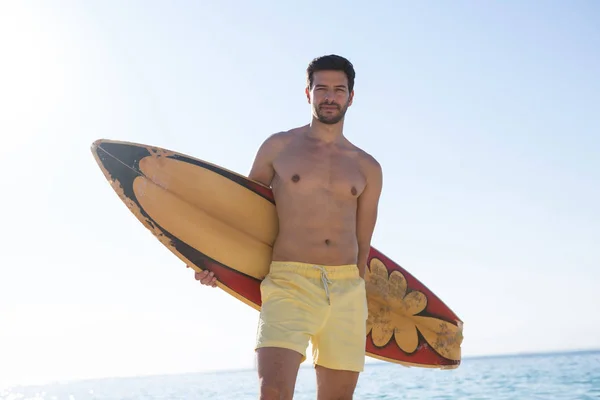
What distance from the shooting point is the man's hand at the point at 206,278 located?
439 centimetres

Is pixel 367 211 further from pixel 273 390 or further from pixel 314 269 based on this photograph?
pixel 273 390

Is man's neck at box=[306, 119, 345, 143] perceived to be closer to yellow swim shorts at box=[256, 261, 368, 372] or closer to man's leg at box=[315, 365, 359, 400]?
yellow swim shorts at box=[256, 261, 368, 372]

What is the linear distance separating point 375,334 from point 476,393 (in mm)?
12199

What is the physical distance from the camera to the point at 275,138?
4.24 m

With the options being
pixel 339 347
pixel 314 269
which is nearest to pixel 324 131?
pixel 314 269

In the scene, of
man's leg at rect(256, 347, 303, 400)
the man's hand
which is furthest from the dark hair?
man's leg at rect(256, 347, 303, 400)

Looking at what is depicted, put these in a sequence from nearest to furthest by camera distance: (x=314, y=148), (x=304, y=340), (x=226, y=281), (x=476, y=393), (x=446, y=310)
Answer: (x=304, y=340), (x=314, y=148), (x=226, y=281), (x=446, y=310), (x=476, y=393)

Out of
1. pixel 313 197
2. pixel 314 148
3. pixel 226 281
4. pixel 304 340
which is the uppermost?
pixel 314 148

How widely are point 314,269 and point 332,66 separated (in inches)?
43.9

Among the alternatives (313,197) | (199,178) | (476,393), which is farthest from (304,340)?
(476,393)

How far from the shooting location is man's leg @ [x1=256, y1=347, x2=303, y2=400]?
11.3 ft

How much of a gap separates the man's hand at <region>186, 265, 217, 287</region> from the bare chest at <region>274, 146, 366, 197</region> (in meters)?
0.75

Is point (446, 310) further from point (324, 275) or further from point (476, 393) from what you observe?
point (476, 393)

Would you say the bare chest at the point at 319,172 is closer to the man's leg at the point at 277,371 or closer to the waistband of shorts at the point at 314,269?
the waistband of shorts at the point at 314,269
